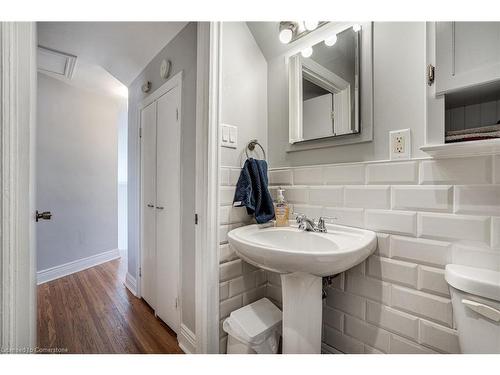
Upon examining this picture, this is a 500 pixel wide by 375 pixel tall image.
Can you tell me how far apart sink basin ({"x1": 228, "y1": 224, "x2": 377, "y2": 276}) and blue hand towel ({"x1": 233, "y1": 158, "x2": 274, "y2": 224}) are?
80 mm

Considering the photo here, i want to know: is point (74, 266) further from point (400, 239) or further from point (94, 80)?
point (400, 239)

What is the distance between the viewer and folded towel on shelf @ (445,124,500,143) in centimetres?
66

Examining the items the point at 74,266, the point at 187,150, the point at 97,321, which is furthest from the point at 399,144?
the point at 74,266

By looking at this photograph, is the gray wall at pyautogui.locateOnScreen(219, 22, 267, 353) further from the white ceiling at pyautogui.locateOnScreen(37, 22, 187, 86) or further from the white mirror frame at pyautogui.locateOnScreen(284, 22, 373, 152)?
the white ceiling at pyautogui.locateOnScreen(37, 22, 187, 86)

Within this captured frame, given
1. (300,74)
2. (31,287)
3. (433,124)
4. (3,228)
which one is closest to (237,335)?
(31,287)

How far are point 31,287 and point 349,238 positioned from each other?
1.17 meters

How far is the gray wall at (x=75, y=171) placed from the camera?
7.14 ft

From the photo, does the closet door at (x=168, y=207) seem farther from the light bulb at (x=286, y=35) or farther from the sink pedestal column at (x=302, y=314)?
the sink pedestal column at (x=302, y=314)

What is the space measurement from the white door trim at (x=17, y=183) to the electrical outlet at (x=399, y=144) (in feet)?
4.32

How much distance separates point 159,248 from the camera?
1641 millimetres
